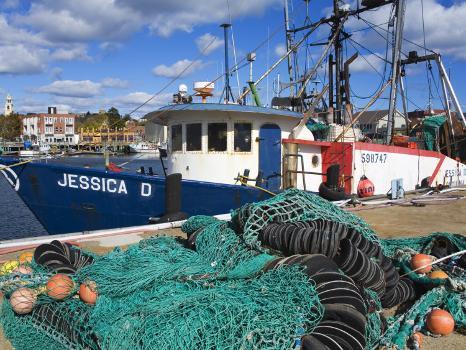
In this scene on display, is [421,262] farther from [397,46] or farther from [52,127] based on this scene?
[52,127]

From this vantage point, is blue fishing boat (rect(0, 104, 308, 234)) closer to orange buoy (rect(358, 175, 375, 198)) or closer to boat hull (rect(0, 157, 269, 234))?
boat hull (rect(0, 157, 269, 234))

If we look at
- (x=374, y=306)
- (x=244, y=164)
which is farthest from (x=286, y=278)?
(x=244, y=164)

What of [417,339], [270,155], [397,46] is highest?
[397,46]

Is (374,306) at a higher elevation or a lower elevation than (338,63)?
lower

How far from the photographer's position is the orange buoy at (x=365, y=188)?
33.9 ft

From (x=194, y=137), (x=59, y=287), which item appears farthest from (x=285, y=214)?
(x=194, y=137)

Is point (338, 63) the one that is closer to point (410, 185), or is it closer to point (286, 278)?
point (410, 185)

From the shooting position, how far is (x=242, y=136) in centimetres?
928

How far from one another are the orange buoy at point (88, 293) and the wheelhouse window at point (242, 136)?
635 centimetres

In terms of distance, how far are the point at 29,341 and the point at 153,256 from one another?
44.8 inches

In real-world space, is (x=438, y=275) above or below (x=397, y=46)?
below

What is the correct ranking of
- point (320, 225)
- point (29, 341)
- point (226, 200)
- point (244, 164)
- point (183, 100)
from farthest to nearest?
point (183, 100) < point (244, 164) < point (226, 200) < point (320, 225) < point (29, 341)

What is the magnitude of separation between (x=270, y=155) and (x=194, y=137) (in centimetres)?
170

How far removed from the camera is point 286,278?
9.15 ft
